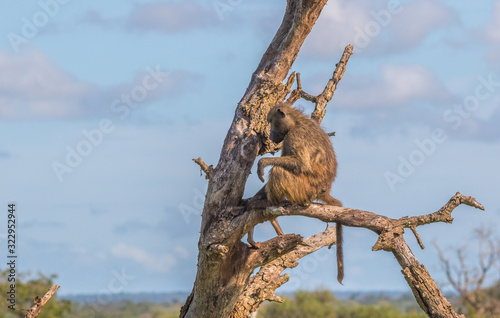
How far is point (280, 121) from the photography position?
7199 mm

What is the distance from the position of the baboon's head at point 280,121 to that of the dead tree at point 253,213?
0.12 m

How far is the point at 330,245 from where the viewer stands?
9.37 m

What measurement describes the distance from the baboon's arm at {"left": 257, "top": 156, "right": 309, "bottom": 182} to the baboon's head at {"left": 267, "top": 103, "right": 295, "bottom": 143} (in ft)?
1.64

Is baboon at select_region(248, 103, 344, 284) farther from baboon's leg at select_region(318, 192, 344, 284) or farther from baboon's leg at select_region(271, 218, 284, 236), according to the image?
baboon's leg at select_region(271, 218, 284, 236)

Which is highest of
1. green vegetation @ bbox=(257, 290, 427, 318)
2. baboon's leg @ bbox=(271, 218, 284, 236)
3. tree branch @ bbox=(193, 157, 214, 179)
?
green vegetation @ bbox=(257, 290, 427, 318)

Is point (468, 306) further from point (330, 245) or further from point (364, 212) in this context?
point (364, 212)

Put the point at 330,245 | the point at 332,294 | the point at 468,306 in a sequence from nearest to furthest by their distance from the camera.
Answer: the point at 330,245
the point at 468,306
the point at 332,294

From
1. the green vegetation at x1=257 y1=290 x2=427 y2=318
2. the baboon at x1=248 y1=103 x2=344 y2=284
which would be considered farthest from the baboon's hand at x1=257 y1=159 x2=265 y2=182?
the green vegetation at x1=257 y1=290 x2=427 y2=318

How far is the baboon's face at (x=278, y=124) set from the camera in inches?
283

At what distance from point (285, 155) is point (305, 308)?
70.7ft

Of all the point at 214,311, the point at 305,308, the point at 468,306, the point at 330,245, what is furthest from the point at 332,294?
the point at 214,311

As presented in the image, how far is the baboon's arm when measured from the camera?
675cm

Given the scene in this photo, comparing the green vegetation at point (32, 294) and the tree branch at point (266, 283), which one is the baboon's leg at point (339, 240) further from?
the green vegetation at point (32, 294)

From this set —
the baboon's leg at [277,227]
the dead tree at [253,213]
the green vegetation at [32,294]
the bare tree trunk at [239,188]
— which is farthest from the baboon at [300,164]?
the green vegetation at [32,294]
